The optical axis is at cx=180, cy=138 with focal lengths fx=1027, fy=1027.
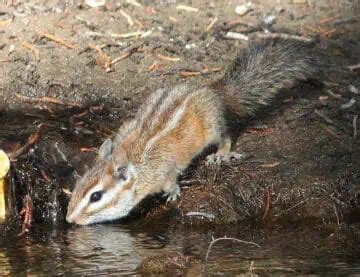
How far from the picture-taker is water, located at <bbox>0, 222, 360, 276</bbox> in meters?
7.03

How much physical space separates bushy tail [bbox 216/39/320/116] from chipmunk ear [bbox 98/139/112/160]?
1.42 m

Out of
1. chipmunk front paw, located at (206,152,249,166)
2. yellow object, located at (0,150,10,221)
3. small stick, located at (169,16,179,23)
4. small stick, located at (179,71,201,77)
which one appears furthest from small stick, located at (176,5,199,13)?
yellow object, located at (0,150,10,221)

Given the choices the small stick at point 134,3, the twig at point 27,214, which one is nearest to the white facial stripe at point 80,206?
the twig at point 27,214

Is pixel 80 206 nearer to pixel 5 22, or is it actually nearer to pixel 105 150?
pixel 105 150

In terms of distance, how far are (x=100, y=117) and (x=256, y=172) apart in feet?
5.73

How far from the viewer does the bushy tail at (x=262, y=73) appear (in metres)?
9.55

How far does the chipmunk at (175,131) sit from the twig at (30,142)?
670mm

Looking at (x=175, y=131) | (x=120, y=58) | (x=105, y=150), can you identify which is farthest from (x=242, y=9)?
(x=105, y=150)

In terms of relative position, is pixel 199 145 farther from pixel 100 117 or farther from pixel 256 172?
pixel 100 117

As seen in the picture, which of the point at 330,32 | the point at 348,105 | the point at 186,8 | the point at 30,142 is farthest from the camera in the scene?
the point at 186,8

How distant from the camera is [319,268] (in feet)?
22.8

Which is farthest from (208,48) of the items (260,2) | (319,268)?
(319,268)

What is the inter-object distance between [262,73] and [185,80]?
111cm

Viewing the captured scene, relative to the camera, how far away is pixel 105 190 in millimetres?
8297
